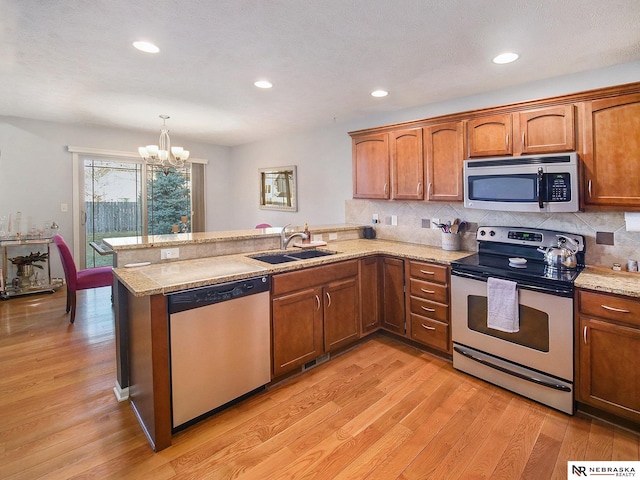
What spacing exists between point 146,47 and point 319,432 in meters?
2.74

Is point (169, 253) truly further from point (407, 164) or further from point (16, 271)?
point (16, 271)

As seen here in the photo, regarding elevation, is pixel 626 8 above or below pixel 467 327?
above

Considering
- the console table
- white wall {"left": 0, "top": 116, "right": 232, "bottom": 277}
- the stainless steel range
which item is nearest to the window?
white wall {"left": 0, "top": 116, "right": 232, "bottom": 277}

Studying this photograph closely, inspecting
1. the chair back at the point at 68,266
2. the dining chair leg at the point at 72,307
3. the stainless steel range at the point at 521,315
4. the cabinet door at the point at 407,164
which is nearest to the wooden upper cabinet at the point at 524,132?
the cabinet door at the point at 407,164

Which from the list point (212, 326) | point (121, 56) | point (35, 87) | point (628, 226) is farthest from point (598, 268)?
point (35, 87)

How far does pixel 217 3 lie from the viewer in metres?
1.82

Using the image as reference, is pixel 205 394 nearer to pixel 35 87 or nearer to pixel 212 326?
pixel 212 326

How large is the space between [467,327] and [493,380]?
41 cm

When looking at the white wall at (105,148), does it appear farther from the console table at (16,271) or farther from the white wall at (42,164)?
the console table at (16,271)

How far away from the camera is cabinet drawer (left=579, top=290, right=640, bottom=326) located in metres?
1.97

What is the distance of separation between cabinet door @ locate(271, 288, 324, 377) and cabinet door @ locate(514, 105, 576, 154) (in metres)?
2.00

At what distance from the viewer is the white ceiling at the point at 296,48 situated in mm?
1882

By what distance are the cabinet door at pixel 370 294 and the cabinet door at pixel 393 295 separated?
0.19ft

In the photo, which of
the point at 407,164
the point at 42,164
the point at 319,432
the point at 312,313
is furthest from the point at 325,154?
the point at 42,164
